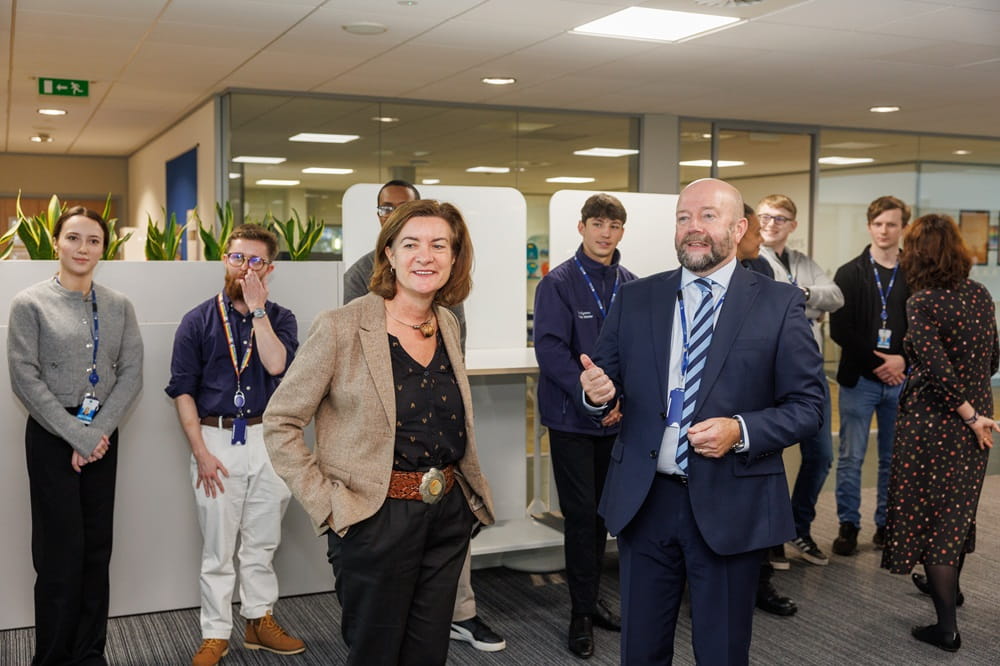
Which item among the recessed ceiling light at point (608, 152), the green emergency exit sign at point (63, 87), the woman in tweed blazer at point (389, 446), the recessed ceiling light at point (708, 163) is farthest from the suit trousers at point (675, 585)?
the recessed ceiling light at point (708, 163)

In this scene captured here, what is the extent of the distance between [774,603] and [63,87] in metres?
6.48

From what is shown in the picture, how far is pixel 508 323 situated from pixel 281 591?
5.39 ft

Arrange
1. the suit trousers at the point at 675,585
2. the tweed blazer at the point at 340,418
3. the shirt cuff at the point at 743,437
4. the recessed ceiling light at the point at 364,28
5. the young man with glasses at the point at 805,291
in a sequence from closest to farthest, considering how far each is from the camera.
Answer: the tweed blazer at the point at 340,418, the shirt cuff at the point at 743,437, the suit trousers at the point at 675,585, the young man with glasses at the point at 805,291, the recessed ceiling light at the point at 364,28

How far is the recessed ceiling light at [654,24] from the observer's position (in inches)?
224

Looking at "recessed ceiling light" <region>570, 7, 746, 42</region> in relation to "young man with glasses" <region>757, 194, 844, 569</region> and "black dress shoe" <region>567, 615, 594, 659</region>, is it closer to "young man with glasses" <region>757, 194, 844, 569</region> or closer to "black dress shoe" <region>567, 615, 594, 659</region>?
"young man with glasses" <region>757, 194, 844, 569</region>

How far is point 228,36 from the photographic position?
6.28 m

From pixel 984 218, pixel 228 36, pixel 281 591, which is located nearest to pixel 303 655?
pixel 281 591

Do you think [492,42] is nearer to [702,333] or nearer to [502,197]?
[502,197]

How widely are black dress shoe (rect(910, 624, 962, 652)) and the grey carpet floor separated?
1.1 inches

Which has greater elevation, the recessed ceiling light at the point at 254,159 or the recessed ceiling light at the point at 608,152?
the recessed ceiling light at the point at 608,152

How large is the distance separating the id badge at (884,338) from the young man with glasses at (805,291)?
0.38m

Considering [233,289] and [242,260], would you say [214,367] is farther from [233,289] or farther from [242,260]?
[242,260]

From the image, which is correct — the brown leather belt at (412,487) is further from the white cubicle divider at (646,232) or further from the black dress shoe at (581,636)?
the white cubicle divider at (646,232)

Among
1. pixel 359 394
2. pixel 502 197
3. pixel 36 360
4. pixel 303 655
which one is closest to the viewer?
pixel 359 394
